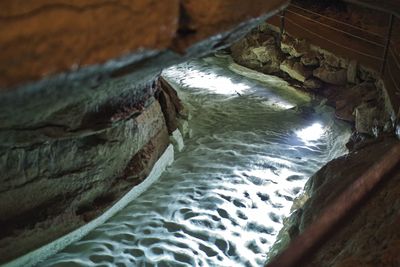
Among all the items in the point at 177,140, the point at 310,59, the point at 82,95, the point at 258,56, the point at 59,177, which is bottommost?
the point at 177,140

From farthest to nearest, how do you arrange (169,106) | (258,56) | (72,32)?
(258,56)
(169,106)
(72,32)

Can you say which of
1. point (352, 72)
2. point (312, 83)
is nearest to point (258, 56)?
point (312, 83)

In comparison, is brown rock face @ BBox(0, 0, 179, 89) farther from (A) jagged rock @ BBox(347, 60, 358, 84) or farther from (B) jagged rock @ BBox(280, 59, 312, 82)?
(B) jagged rock @ BBox(280, 59, 312, 82)

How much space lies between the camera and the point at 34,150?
3266 millimetres

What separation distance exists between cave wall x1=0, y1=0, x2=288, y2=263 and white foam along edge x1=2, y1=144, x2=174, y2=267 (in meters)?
0.08

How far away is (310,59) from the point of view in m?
7.18

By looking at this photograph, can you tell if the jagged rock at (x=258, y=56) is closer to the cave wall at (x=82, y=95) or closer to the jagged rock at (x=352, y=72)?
the jagged rock at (x=352, y=72)

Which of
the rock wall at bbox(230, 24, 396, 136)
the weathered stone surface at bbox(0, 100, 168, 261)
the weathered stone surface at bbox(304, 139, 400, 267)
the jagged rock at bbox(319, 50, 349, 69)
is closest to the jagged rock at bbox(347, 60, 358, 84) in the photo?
the rock wall at bbox(230, 24, 396, 136)

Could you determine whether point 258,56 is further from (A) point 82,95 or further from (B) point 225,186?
(A) point 82,95

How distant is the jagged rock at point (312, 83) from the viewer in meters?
7.07

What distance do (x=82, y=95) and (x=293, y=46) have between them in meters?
6.11

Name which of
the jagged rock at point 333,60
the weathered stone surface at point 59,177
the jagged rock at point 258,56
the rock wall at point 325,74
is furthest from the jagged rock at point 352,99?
the weathered stone surface at point 59,177

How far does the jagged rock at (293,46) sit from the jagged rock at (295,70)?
167 mm

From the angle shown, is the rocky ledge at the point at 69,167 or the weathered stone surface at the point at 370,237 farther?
the rocky ledge at the point at 69,167
